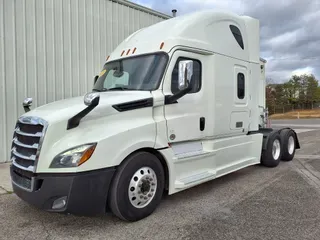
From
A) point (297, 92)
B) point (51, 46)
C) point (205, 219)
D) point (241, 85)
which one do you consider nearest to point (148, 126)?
point (205, 219)

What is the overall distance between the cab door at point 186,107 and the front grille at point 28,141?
5.89ft

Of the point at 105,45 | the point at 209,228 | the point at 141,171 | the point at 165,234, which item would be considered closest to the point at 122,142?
the point at 141,171

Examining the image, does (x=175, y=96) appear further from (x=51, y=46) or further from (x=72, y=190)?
(x=51, y=46)

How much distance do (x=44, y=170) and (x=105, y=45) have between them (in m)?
7.23

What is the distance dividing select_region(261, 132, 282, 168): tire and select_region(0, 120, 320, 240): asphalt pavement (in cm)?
156

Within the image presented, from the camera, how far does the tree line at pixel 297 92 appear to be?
75.6 metres

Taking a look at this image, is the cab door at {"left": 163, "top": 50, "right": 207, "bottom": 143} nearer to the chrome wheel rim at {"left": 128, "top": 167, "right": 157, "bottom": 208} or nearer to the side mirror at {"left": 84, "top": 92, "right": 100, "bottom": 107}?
the chrome wheel rim at {"left": 128, "top": 167, "right": 157, "bottom": 208}

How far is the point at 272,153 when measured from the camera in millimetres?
7289

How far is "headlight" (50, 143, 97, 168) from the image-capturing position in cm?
339

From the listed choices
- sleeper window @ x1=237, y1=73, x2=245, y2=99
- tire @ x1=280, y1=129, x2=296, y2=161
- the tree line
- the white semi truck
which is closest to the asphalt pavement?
the white semi truck

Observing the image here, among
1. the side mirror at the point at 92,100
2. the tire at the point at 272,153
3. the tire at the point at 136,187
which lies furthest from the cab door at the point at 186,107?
the tire at the point at 272,153

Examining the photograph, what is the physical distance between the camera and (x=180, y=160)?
4.55m

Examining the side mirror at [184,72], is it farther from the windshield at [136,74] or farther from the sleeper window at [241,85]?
the sleeper window at [241,85]

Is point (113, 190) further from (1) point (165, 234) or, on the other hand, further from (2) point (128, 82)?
(2) point (128, 82)
